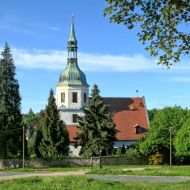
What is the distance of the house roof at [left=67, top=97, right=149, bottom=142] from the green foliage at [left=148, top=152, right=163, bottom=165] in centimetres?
1636

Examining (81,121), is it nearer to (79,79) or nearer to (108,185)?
(79,79)

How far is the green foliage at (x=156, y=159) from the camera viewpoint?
6506cm

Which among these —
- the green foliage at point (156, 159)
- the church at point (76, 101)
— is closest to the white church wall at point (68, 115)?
the church at point (76, 101)

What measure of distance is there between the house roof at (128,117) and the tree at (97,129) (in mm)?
16898

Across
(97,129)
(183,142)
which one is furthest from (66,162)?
(183,142)

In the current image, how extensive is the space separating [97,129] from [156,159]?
851 centimetres

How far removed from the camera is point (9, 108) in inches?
2408

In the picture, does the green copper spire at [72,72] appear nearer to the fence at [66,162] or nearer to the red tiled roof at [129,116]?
the red tiled roof at [129,116]

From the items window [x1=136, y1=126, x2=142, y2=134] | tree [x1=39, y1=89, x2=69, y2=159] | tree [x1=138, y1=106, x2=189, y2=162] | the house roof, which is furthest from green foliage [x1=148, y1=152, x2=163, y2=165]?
window [x1=136, y1=126, x2=142, y2=134]

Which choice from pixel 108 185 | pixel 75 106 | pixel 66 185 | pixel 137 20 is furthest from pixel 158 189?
pixel 75 106

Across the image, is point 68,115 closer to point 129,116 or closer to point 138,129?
point 129,116

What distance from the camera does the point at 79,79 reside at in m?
88.9

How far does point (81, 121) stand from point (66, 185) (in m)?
44.6

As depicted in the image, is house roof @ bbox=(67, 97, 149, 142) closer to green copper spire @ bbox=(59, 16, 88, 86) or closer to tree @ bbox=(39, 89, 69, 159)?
green copper spire @ bbox=(59, 16, 88, 86)
